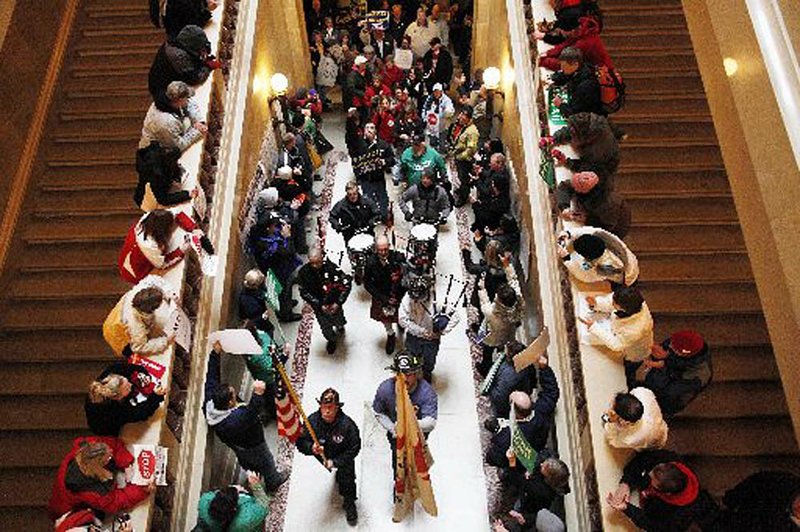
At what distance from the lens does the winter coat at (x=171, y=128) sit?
7375 mm

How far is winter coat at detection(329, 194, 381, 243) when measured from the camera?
9.76 m

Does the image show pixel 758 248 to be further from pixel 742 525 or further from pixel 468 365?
pixel 468 365

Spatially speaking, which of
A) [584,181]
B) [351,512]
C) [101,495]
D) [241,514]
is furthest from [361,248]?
[101,495]

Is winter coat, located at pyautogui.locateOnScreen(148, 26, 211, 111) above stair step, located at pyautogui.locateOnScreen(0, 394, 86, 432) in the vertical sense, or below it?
above

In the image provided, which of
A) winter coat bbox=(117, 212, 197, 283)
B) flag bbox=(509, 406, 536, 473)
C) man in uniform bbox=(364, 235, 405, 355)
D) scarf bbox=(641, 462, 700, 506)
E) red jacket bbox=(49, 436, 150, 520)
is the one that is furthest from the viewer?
man in uniform bbox=(364, 235, 405, 355)

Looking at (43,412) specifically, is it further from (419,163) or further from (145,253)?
(419,163)

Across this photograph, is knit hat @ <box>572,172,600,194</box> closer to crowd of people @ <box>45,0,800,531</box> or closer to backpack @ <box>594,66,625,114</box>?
crowd of people @ <box>45,0,800,531</box>

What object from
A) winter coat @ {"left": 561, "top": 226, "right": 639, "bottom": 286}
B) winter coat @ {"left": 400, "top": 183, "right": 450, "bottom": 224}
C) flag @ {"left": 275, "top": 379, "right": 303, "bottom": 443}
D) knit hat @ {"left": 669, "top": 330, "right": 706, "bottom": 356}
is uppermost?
winter coat @ {"left": 400, "top": 183, "right": 450, "bottom": 224}

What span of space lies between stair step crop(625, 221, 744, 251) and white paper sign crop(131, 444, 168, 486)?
5323 millimetres

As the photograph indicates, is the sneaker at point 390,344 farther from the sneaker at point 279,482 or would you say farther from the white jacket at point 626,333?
the white jacket at point 626,333

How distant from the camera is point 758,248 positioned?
631cm

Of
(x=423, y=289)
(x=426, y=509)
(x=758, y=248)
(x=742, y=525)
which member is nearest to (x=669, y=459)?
(x=742, y=525)

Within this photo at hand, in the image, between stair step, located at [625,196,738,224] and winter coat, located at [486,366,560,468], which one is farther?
stair step, located at [625,196,738,224]

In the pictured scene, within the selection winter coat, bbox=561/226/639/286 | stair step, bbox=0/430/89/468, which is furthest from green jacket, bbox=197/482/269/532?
winter coat, bbox=561/226/639/286
